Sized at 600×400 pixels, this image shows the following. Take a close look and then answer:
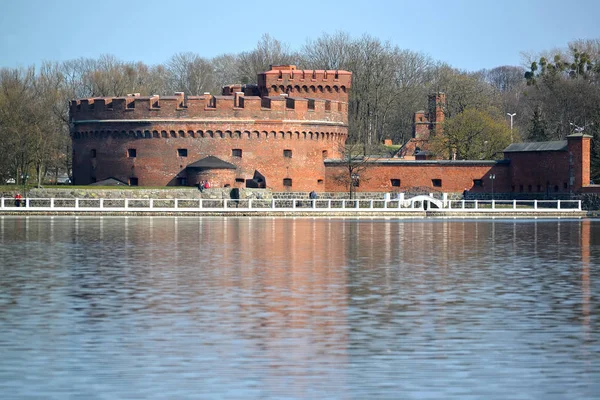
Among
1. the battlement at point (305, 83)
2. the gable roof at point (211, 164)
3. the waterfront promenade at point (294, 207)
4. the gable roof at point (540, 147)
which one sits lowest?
the waterfront promenade at point (294, 207)

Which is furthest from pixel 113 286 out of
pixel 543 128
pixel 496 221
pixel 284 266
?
pixel 543 128

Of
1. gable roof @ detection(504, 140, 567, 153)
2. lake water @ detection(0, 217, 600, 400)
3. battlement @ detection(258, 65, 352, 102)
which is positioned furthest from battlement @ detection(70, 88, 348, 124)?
lake water @ detection(0, 217, 600, 400)

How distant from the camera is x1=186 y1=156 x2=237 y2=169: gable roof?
56.4 metres

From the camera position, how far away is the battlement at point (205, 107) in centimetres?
5838

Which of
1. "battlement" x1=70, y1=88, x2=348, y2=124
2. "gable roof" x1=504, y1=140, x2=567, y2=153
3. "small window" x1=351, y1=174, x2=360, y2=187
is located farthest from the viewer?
"small window" x1=351, y1=174, x2=360, y2=187

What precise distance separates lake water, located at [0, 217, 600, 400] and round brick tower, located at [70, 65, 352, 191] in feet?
88.7

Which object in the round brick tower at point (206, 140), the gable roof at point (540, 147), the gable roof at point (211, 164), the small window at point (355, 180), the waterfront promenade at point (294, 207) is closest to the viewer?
the waterfront promenade at point (294, 207)

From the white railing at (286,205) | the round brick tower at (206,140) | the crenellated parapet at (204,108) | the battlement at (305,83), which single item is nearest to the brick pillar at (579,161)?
the white railing at (286,205)

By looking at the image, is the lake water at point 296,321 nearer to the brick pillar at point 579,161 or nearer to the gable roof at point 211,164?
the gable roof at point 211,164

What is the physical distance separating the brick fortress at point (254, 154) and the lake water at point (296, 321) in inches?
1064

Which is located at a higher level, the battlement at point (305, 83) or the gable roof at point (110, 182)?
the battlement at point (305, 83)

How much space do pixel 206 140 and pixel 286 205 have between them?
682 centimetres

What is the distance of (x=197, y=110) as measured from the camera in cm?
5834

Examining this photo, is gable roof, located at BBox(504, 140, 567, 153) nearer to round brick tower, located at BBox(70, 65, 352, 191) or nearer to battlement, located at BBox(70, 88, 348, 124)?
round brick tower, located at BBox(70, 65, 352, 191)
